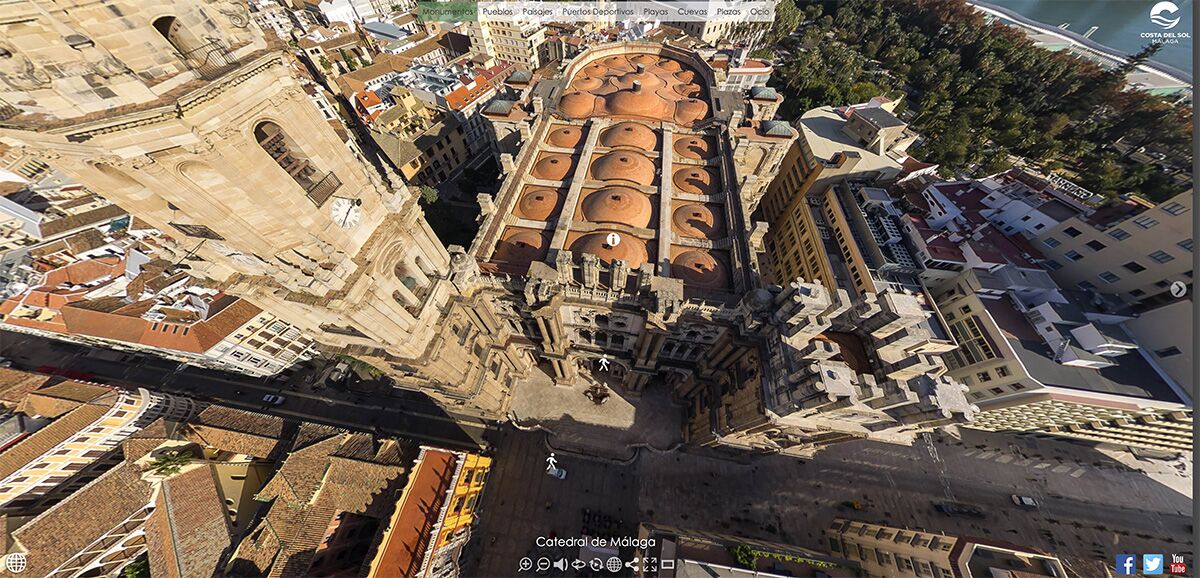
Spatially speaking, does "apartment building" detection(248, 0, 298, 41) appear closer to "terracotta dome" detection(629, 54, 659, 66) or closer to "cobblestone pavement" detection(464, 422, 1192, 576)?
"terracotta dome" detection(629, 54, 659, 66)

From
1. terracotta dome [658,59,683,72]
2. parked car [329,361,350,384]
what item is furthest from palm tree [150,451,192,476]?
terracotta dome [658,59,683,72]

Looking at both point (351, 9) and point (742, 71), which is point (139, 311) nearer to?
point (742, 71)

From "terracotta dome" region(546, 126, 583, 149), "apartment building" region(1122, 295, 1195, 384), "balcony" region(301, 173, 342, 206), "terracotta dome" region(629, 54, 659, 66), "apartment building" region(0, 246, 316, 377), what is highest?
"balcony" region(301, 173, 342, 206)

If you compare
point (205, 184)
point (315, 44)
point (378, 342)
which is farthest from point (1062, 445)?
point (315, 44)

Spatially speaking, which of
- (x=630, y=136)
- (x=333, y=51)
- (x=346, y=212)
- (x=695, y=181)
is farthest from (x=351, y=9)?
(x=346, y=212)

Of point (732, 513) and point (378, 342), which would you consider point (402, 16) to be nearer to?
point (378, 342)

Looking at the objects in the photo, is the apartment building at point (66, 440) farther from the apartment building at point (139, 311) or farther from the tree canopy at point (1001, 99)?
the tree canopy at point (1001, 99)
